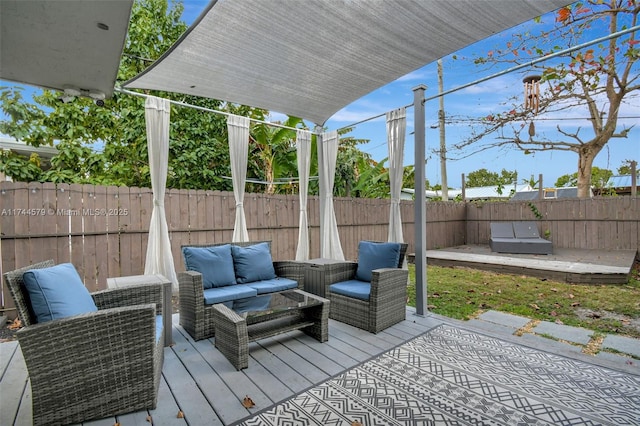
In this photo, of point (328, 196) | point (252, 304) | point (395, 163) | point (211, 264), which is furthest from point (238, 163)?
point (252, 304)

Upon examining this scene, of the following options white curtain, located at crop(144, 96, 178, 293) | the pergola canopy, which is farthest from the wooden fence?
the pergola canopy

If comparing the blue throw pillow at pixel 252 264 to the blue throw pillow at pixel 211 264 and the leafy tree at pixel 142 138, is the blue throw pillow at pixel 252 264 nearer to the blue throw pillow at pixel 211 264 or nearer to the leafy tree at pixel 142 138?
the blue throw pillow at pixel 211 264

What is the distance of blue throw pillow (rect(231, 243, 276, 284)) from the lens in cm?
380

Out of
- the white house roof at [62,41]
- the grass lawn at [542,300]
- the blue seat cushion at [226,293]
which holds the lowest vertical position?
the grass lawn at [542,300]

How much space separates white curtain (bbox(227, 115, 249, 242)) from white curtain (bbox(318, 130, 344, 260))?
134 centimetres

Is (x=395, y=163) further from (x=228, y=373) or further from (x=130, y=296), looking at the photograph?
(x=130, y=296)

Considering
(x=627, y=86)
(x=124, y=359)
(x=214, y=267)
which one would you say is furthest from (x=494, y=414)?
(x=627, y=86)

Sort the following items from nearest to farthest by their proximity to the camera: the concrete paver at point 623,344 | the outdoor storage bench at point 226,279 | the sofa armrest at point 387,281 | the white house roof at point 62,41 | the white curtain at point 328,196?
the white house roof at point 62,41
the concrete paver at point 623,344
the outdoor storage bench at point 226,279
the sofa armrest at point 387,281
the white curtain at point 328,196

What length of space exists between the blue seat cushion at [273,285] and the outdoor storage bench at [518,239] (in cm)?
680

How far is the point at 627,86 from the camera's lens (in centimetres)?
742

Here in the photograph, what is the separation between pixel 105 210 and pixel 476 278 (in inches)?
251

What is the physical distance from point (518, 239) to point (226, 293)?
8.21 metres

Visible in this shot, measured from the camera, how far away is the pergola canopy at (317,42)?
244cm

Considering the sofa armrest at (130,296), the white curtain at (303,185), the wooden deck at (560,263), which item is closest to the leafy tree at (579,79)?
the wooden deck at (560,263)
